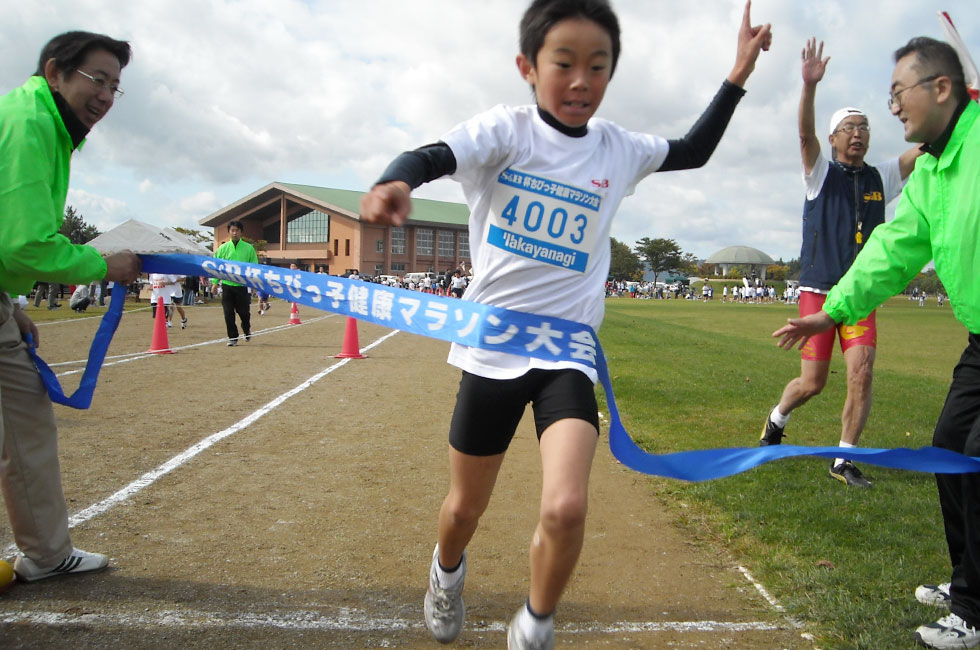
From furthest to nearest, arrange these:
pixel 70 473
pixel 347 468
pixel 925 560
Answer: pixel 347 468
pixel 70 473
pixel 925 560

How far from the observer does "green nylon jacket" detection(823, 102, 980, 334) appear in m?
2.83

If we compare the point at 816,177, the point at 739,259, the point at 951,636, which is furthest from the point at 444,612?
the point at 739,259

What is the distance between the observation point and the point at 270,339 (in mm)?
16297

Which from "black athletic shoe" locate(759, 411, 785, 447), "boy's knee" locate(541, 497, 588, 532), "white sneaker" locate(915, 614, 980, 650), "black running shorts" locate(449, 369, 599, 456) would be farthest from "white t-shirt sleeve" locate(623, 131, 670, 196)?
"black athletic shoe" locate(759, 411, 785, 447)

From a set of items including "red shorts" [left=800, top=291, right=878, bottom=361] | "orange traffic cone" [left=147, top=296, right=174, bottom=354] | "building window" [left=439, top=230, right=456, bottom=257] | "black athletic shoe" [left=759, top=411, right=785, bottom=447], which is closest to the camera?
"red shorts" [left=800, top=291, right=878, bottom=361]

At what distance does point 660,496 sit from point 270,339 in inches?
507

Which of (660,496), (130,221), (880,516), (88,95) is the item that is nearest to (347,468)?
(660,496)

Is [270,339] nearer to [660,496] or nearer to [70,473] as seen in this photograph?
[70,473]

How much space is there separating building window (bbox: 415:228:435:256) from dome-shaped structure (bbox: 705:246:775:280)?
322 ft

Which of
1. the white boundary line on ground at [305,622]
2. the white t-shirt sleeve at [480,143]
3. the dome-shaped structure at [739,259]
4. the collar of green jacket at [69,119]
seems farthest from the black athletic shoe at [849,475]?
the dome-shaped structure at [739,259]

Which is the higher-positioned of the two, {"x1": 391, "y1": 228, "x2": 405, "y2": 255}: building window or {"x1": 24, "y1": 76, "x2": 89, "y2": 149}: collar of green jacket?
{"x1": 391, "y1": 228, "x2": 405, "y2": 255}: building window

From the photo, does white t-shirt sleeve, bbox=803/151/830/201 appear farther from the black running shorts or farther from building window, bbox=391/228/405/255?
building window, bbox=391/228/405/255

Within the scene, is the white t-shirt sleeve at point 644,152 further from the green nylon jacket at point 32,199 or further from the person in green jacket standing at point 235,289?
the person in green jacket standing at point 235,289

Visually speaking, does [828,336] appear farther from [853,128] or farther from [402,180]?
[402,180]
